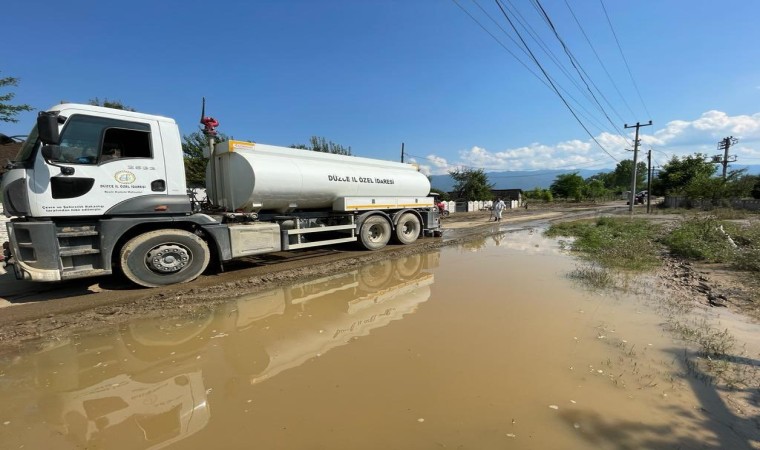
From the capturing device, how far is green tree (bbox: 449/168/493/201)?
134 ft

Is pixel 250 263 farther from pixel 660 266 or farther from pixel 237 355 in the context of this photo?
pixel 660 266

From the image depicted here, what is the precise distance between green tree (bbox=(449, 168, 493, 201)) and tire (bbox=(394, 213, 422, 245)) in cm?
2997

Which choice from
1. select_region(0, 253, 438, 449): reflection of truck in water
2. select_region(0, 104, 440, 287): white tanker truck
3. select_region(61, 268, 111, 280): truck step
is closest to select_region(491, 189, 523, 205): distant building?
select_region(0, 104, 440, 287): white tanker truck

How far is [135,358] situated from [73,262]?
2.86 meters

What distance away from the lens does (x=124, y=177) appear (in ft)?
19.5

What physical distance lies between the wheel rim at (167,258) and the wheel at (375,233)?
4906mm

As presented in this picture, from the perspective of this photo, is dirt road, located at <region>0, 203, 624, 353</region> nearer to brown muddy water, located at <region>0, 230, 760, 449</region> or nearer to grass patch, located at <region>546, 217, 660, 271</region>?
brown muddy water, located at <region>0, 230, 760, 449</region>

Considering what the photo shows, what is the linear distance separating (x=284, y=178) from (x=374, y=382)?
5.71 metres

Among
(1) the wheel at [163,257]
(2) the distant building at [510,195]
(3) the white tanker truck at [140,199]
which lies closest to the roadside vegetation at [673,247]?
(3) the white tanker truck at [140,199]

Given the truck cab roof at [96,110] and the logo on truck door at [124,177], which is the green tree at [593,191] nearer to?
the truck cab roof at [96,110]

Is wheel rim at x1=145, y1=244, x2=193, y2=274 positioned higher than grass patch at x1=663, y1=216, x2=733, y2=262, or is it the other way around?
wheel rim at x1=145, y1=244, x2=193, y2=274

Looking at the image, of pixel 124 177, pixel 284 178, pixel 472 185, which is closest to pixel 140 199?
pixel 124 177

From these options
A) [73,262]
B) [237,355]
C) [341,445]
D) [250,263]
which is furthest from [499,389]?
[250,263]

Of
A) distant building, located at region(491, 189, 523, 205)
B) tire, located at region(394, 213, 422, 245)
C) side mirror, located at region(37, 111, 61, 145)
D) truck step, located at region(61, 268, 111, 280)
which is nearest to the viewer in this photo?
side mirror, located at region(37, 111, 61, 145)
